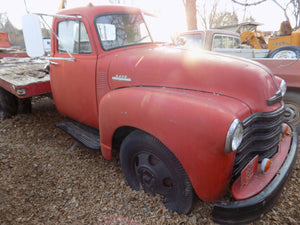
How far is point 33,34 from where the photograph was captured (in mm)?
2309

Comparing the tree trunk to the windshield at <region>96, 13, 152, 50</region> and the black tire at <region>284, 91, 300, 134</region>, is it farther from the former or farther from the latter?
the windshield at <region>96, 13, 152, 50</region>

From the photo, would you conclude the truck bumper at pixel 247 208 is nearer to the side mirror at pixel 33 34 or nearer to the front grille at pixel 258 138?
the front grille at pixel 258 138

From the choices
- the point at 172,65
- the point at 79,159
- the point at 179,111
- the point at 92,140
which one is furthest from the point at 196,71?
the point at 79,159

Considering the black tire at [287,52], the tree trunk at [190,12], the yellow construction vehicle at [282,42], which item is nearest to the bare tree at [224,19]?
the tree trunk at [190,12]

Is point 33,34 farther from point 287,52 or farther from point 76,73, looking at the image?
point 287,52

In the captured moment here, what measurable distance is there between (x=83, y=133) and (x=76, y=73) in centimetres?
82

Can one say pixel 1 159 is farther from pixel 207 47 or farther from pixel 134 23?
pixel 207 47

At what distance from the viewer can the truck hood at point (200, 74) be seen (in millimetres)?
1796

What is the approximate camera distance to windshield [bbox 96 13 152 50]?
8.40 feet

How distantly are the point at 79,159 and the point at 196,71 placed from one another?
2.12 meters

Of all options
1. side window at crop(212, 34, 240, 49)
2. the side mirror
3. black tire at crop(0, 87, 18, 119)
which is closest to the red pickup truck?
the side mirror

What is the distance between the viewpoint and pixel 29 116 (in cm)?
446

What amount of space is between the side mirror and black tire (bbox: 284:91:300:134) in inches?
142

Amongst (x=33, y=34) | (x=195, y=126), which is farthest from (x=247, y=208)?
(x=33, y=34)
